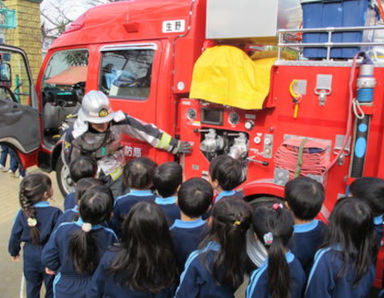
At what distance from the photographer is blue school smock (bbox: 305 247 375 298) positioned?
1.73 metres

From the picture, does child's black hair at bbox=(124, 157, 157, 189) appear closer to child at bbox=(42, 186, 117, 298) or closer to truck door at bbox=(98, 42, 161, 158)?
child at bbox=(42, 186, 117, 298)

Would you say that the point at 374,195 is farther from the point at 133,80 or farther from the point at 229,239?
the point at 133,80

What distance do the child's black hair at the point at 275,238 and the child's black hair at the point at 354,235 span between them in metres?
0.27

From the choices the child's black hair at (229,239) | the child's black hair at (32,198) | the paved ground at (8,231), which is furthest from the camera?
the paved ground at (8,231)

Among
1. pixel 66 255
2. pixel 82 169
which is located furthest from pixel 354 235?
pixel 82 169

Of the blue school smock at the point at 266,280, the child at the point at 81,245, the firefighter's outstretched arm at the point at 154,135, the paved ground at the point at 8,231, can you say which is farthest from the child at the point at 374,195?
the paved ground at the point at 8,231

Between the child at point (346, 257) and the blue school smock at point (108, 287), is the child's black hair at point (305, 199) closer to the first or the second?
the child at point (346, 257)

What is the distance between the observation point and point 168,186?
2.39 meters

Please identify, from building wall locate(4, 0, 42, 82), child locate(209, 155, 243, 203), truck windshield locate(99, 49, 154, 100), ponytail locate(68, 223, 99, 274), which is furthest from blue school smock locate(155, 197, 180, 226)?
building wall locate(4, 0, 42, 82)

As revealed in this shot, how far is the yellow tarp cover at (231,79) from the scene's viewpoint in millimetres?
2871

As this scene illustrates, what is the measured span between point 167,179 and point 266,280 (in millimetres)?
962

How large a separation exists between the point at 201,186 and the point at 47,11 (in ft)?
67.6

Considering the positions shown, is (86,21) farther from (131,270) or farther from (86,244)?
(131,270)

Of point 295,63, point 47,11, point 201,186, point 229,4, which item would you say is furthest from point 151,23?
point 47,11
